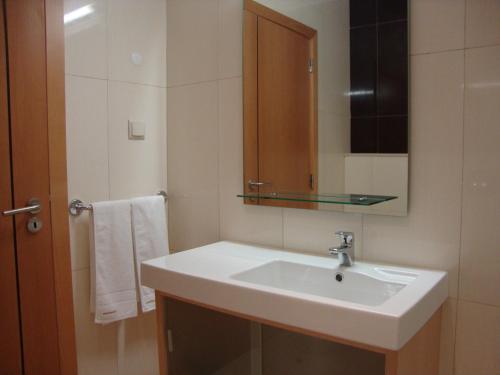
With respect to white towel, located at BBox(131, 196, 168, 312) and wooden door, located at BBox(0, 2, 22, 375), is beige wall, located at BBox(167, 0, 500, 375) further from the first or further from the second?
wooden door, located at BBox(0, 2, 22, 375)

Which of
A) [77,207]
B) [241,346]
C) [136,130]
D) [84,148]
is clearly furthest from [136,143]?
[241,346]

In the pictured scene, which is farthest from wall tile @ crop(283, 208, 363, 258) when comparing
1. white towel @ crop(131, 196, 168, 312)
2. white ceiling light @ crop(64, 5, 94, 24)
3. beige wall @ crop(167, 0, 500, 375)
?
white ceiling light @ crop(64, 5, 94, 24)

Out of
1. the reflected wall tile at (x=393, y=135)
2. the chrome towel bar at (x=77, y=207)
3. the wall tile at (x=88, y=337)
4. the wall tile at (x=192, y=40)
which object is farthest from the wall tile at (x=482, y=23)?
the wall tile at (x=88, y=337)

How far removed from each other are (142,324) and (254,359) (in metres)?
0.66

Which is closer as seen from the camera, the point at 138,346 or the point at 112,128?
the point at 112,128

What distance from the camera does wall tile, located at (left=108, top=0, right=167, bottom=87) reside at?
5.98 ft

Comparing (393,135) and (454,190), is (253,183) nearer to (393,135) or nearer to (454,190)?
(393,135)

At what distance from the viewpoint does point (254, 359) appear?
4.91 feet

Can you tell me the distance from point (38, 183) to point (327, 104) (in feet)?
3.35

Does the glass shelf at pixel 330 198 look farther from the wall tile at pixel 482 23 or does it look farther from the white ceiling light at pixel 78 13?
the white ceiling light at pixel 78 13

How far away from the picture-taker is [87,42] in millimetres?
1725

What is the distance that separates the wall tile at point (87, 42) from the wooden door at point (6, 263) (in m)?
0.24

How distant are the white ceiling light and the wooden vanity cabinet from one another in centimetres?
103

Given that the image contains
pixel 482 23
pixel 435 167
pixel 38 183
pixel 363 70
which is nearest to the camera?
pixel 482 23
